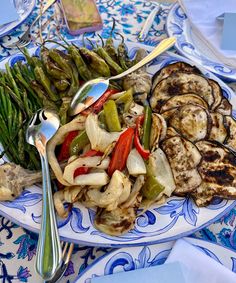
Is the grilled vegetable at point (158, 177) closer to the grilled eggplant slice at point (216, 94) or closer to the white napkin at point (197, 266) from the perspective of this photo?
the white napkin at point (197, 266)

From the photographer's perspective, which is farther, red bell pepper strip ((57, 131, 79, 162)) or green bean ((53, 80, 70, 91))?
green bean ((53, 80, 70, 91))

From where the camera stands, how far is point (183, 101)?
4.00 ft

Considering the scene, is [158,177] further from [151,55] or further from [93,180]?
[151,55]

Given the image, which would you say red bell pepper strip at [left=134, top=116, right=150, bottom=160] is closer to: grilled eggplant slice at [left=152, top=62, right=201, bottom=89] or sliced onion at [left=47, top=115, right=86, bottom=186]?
sliced onion at [left=47, top=115, right=86, bottom=186]

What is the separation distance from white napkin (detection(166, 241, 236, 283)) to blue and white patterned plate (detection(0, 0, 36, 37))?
41.5 inches

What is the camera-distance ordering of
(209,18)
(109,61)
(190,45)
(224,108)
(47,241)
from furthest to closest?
(209,18), (190,45), (109,61), (224,108), (47,241)

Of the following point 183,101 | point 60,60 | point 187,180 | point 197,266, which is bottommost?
point 197,266

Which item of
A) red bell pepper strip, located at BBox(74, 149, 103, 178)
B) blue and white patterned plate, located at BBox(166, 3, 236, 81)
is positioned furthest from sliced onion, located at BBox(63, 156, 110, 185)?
blue and white patterned plate, located at BBox(166, 3, 236, 81)

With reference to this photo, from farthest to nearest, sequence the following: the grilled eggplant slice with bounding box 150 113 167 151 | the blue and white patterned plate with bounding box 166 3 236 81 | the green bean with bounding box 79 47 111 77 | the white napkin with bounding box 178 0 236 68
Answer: the white napkin with bounding box 178 0 236 68 < the blue and white patterned plate with bounding box 166 3 236 81 < the green bean with bounding box 79 47 111 77 < the grilled eggplant slice with bounding box 150 113 167 151

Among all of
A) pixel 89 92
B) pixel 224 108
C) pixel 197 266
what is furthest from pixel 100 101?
pixel 197 266

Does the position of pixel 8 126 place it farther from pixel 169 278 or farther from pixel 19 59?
pixel 169 278

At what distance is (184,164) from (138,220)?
187 millimetres

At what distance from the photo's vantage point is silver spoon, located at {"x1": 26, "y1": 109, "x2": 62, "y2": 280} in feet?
3.04

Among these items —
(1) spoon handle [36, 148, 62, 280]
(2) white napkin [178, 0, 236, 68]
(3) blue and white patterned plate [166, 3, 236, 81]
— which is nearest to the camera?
(1) spoon handle [36, 148, 62, 280]
